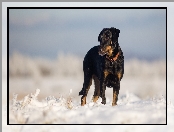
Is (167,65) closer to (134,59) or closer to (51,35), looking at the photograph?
(134,59)

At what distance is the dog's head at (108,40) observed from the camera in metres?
3.93

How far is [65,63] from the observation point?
4.13 metres

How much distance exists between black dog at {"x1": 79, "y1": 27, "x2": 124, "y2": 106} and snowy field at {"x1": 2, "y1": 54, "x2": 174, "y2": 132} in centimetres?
4

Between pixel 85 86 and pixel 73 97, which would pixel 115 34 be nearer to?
pixel 85 86

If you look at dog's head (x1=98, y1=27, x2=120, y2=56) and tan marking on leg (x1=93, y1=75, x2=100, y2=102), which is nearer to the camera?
dog's head (x1=98, y1=27, x2=120, y2=56)

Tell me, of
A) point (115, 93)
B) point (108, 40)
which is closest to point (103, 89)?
point (115, 93)

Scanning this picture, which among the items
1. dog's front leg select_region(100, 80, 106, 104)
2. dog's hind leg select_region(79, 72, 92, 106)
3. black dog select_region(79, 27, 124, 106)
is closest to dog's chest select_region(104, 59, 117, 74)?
black dog select_region(79, 27, 124, 106)

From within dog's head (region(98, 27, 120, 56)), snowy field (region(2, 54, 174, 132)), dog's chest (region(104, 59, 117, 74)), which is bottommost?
snowy field (region(2, 54, 174, 132))

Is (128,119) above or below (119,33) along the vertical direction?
below

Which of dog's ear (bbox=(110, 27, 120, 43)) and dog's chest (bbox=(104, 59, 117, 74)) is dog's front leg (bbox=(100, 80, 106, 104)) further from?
dog's ear (bbox=(110, 27, 120, 43))

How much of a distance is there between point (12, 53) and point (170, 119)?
138 cm

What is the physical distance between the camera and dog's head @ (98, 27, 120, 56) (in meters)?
3.93

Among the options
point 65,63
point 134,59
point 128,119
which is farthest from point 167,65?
point 65,63

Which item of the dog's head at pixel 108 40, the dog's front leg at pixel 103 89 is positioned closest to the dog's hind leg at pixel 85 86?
the dog's front leg at pixel 103 89
